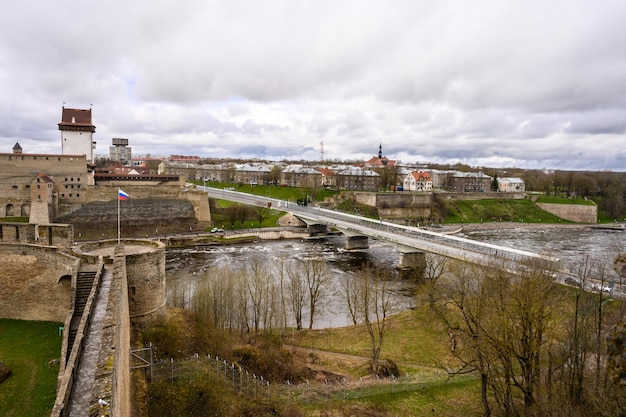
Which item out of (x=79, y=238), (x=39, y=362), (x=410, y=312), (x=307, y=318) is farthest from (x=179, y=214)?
(x=39, y=362)

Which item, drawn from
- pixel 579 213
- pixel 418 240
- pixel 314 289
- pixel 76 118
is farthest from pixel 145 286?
pixel 579 213

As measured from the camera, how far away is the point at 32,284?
2011cm

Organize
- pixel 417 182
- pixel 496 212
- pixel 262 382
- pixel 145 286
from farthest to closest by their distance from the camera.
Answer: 1. pixel 417 182
2. pixel 496 212
3. pixel 145 286
4. pixel 262 382

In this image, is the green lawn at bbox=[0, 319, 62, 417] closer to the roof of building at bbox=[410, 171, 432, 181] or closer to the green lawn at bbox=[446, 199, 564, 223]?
the green lawn at bbox=[446, 199, 564, 223]

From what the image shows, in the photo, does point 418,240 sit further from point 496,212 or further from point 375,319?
point 496,212

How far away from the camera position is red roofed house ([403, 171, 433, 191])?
409 feet

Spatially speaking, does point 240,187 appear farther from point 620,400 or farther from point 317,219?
point 620,400

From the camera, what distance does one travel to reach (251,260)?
166ft

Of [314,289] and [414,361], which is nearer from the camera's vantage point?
[414,361]

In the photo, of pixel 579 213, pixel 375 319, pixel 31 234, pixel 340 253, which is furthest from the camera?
pixel 579 213

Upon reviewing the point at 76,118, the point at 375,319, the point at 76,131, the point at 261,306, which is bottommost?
the point at 375,319

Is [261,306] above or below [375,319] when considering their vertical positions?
above

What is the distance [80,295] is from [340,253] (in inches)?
1678

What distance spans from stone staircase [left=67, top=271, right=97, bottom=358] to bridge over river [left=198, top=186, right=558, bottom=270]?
952 inches
